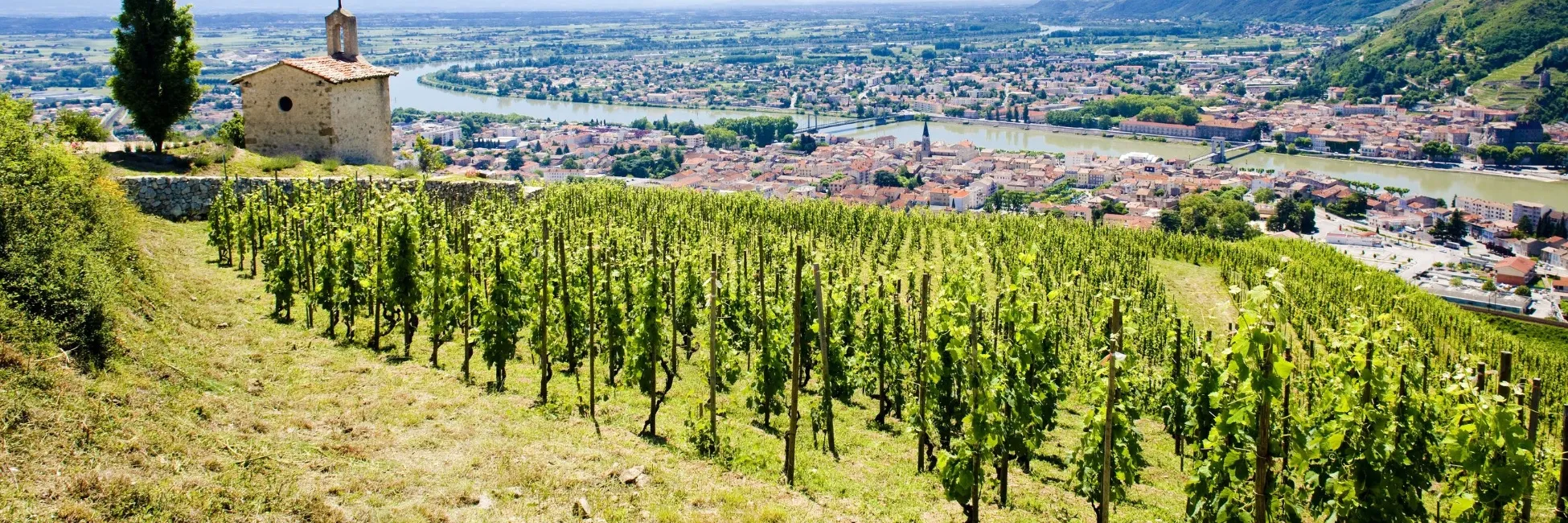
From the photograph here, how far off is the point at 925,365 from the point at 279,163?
13963mm

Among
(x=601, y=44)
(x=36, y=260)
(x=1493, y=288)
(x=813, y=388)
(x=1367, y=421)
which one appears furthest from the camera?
(x=601, y=44)

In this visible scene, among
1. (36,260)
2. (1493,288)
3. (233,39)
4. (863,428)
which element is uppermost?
(233,39)

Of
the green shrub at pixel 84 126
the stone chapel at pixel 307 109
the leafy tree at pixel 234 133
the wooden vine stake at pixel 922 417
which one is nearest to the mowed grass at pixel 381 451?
the wooden vine stake at pixel 922 417

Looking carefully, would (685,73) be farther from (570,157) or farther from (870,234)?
(870,234)

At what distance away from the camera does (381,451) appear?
6.50 m

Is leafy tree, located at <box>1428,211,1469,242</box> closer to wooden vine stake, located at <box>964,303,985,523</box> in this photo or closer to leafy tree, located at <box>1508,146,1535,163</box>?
leafy tree, located at <box>1508,146,1535,163</box>

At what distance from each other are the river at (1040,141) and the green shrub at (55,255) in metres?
69.8

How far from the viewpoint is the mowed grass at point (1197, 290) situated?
18.5 m

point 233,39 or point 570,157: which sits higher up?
point 233,39

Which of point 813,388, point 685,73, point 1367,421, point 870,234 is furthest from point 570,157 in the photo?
point 685,73

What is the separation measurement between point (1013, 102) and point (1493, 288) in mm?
78815

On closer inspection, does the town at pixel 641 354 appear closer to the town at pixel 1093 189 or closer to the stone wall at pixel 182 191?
the stone wall at pixel 182 191

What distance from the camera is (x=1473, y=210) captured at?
178 feet

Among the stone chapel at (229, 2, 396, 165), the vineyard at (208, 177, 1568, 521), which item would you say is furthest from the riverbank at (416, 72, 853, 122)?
the vineyard at (208, 177, 1568, 521)
